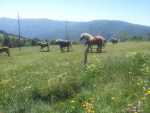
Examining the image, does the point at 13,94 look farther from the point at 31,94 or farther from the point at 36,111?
the point at 36,111

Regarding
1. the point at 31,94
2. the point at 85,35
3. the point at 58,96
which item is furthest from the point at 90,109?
the point at 85,35

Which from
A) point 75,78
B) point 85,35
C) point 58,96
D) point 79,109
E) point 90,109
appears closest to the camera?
point 90,109

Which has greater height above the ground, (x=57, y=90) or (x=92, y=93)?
(x=92, y=93)

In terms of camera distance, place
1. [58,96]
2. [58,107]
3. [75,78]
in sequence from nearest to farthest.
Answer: [58,107]
[58,96]
[75,78]

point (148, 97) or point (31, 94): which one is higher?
point (148, 97)

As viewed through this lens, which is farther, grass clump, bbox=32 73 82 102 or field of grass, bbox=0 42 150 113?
grass clump, bbox=32 73 82 102

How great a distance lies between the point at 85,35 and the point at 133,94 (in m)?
30.5

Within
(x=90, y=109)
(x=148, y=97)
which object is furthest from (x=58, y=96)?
(x=148, y=97)

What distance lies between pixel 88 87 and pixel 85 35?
28.3m

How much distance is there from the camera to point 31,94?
967 centimetres

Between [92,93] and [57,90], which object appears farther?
[57,90]

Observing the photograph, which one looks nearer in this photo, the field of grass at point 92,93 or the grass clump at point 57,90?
the field of grass at point 92,93

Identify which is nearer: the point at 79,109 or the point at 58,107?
the point at 79,109

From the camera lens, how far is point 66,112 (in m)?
6.93
